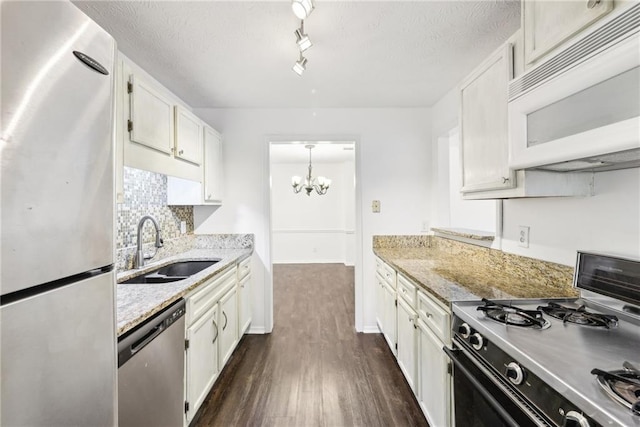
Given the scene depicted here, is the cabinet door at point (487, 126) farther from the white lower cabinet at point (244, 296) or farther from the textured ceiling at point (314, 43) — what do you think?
the white lower cabinet at point (244, 296)

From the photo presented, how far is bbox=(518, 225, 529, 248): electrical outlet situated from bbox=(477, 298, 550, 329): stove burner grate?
666mm

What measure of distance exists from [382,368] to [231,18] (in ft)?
8.88

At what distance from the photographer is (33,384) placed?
59 centimetres

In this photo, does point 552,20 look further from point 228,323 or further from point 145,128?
point 228,323

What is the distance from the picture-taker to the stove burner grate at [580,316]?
1.06 meters

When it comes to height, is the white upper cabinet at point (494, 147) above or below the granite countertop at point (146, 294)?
above

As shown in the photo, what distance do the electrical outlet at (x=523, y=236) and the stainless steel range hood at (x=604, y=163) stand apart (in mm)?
533

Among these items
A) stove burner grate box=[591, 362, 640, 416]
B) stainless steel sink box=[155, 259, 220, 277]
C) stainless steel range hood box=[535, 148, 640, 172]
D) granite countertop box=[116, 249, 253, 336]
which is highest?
stainless steel range hood box=[535, 148, 640, 172]

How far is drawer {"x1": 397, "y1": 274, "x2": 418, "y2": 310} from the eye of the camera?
1.84 meters

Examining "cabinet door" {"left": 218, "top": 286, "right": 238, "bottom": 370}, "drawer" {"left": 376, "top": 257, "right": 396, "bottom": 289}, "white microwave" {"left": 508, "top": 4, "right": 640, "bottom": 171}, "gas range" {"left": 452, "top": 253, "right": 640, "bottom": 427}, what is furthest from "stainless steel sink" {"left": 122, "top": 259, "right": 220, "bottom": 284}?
"white microwave" {"left": 508, "top": 4, "right": 640, "bottom": 171}

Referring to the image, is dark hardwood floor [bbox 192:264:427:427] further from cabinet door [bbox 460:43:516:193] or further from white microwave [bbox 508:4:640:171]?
white microwave [bbox 508:4:640:171]

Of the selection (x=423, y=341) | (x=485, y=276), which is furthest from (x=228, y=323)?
(x=485, y=276)

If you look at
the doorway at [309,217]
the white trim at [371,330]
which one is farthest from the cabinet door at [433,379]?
the doorway at [309,217]

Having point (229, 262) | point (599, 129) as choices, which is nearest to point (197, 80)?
point (229, 262)
